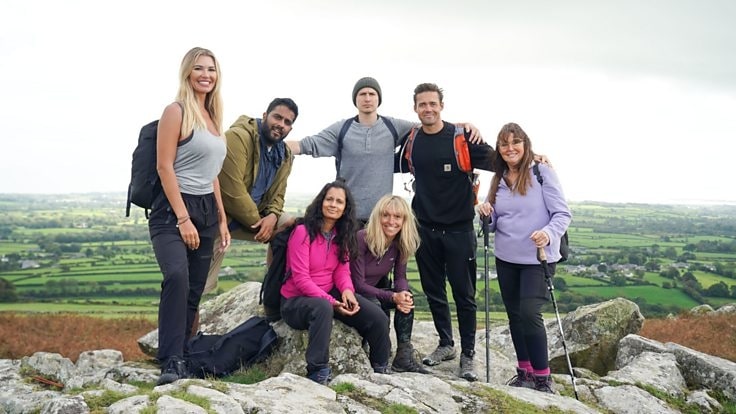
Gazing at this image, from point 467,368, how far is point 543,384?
140cm

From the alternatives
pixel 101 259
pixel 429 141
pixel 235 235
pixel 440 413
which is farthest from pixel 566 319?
pixel 101 259

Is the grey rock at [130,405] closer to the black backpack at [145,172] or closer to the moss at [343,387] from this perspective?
the moss at [343,387]

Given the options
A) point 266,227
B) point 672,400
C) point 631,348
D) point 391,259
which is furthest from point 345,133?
point 631,348

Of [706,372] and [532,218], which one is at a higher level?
[532,218]

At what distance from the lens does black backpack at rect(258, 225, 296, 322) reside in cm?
784

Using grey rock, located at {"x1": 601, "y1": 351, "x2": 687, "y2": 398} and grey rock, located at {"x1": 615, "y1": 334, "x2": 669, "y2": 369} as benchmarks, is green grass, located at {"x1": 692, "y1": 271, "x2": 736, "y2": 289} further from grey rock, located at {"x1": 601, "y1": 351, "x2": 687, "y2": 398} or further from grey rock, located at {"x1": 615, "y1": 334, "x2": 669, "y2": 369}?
grey rock, located at {"x1": 601, "y1": 351, "x2": 687, "y2": 398}

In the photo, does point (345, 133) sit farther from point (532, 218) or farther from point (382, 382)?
point (382, 382)

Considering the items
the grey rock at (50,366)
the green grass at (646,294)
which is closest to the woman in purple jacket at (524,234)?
the grey rock at (50,366)

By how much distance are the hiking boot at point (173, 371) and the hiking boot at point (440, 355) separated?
4.09 metres

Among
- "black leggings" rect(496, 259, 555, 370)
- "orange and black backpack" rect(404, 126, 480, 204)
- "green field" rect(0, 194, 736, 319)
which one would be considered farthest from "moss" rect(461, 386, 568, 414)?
"green field" rect(0, 194, 736, 319)

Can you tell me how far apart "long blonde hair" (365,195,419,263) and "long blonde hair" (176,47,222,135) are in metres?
2.66

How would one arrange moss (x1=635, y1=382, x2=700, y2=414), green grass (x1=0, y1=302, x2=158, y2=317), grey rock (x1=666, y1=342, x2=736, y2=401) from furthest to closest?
green grass (x1=0, y1=302, x2=158, y2=317) < grey rock (x1=666, y1=342, x2=736, y2=401) < moss (x1=635, y1=382, x2=700, y2=414)

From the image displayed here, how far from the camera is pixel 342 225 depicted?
298 inches

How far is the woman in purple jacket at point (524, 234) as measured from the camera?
7117 mm
